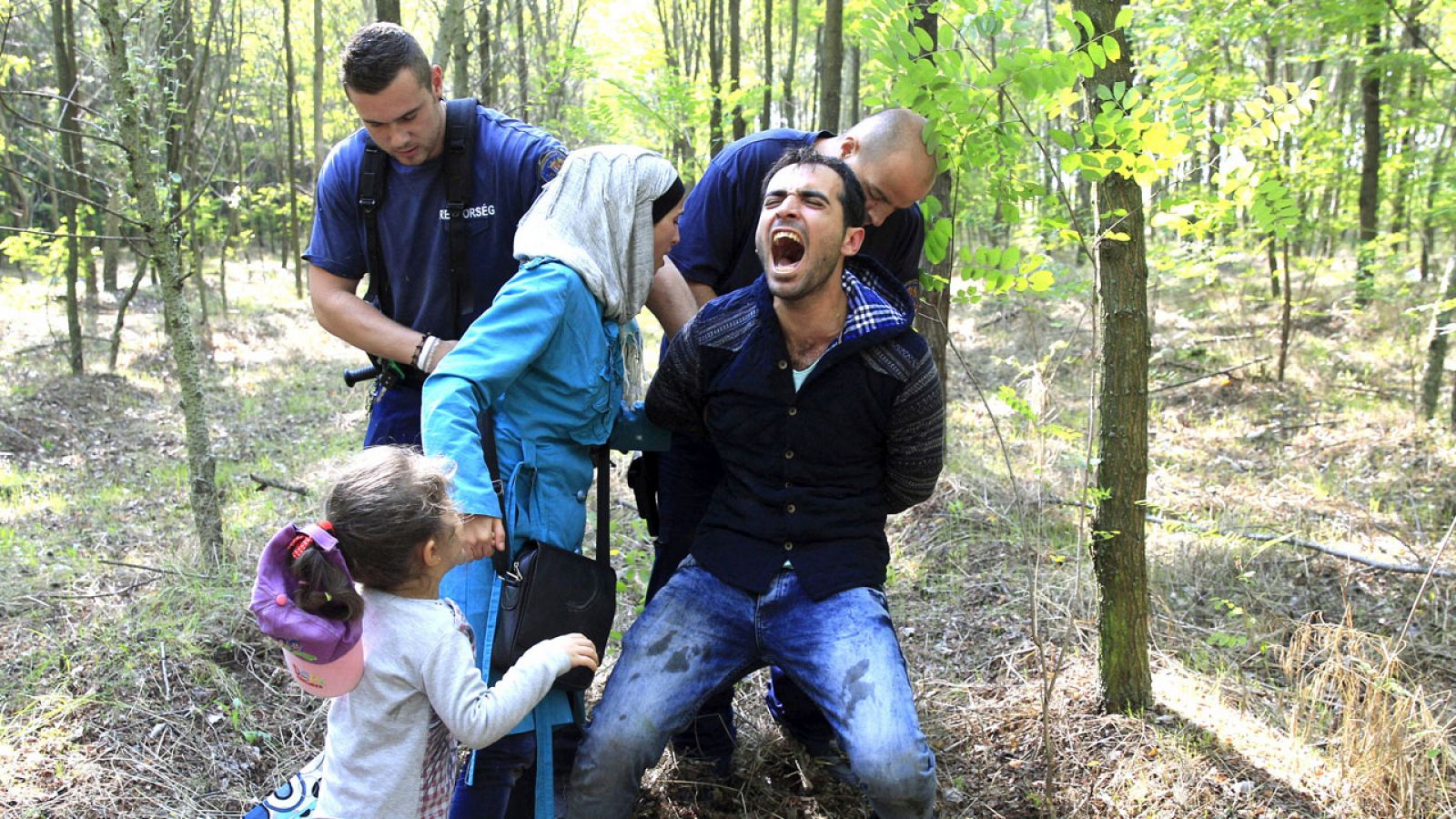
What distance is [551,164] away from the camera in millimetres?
2596

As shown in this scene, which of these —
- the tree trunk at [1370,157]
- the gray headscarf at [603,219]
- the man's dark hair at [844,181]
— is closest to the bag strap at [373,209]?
the gray headscarf at [603,219]

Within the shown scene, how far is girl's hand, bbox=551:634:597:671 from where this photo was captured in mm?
2027

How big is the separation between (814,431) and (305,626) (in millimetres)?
1362

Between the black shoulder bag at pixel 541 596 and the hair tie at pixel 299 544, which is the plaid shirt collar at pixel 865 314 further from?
the hair tie at pixel 299 544

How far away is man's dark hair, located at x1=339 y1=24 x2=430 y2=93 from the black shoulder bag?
97 cm

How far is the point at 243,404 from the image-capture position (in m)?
8.72

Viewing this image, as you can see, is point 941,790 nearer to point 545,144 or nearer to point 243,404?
point 545,144

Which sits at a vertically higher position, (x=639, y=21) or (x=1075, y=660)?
(x=639, y=21)

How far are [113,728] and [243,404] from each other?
6.45 metres

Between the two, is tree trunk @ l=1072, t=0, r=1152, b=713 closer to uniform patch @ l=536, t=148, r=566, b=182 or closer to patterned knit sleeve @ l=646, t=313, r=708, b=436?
patterned knit sleeve @ l=646, t=313, r=708, b=436

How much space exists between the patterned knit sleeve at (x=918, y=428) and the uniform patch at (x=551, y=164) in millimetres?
1164

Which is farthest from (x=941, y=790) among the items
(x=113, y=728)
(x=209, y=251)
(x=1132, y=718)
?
(x=209, y=251)

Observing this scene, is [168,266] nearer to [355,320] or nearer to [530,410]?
[355,320]

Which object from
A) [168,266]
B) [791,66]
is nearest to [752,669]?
[168,266]
